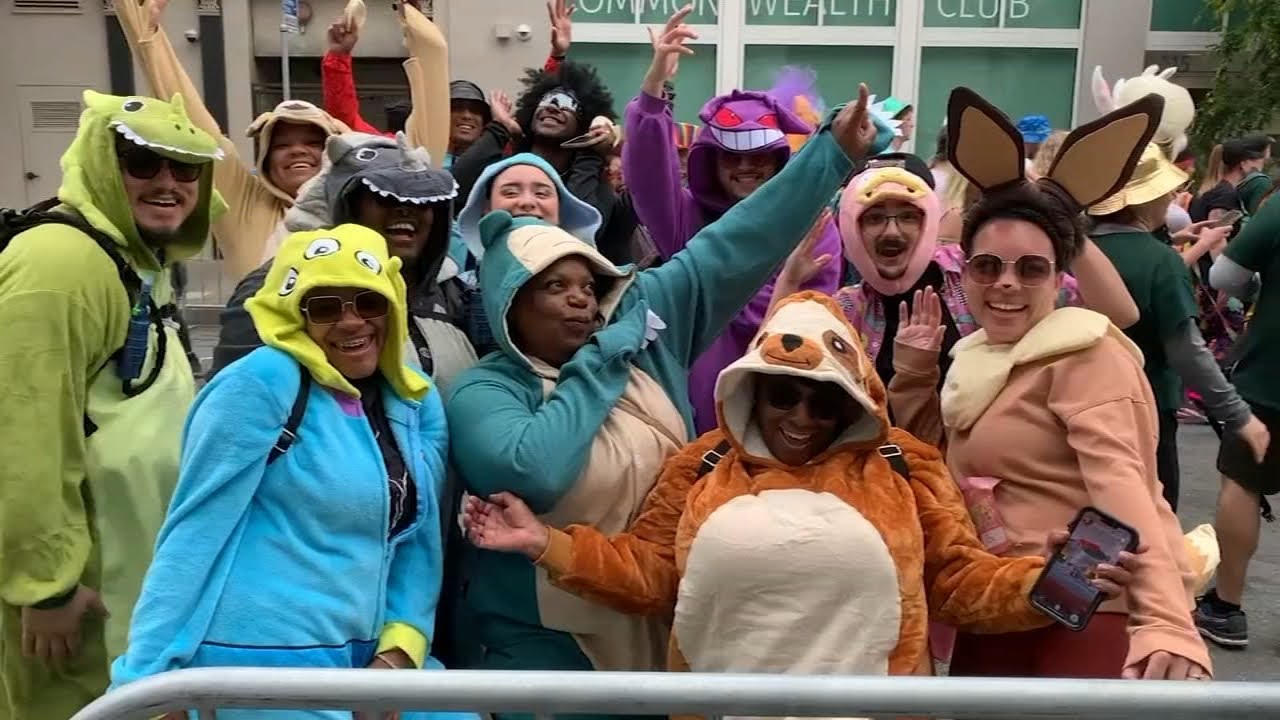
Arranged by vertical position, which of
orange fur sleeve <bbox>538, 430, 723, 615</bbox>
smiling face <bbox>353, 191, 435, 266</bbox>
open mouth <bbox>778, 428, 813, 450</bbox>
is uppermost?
smiling face <bbox>353, 191, 435, 266</bbox>

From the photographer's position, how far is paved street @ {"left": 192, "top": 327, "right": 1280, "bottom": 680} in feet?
13.6

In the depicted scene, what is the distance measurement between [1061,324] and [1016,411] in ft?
0.72

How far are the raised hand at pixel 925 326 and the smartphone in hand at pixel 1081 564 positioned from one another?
718 millimetres

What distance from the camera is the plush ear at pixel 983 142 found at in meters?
2.42

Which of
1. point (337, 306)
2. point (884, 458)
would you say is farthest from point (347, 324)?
point (884, 458)

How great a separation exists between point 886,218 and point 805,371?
3.40 feet

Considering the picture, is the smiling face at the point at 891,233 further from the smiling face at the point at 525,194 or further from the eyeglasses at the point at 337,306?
the eyeglasses at the point at 337,306

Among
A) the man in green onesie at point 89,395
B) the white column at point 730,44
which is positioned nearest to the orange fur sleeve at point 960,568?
the man in green onesie at point 89,395

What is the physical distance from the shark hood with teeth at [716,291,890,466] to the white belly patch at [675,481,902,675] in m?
0.17

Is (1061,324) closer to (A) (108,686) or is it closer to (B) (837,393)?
(B) (837,393)

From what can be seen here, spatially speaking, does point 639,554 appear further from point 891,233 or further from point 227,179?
point 227,179

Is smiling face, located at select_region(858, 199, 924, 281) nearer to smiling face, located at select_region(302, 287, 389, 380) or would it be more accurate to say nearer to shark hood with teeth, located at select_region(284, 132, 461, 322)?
shark hood with teeth, located at select_region(284, 132, 461, 322)

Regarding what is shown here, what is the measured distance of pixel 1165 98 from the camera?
3834 mm

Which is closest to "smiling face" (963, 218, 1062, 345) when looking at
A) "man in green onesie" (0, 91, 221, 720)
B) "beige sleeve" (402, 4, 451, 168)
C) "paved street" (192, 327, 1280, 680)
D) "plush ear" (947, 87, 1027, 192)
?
"plush ear" (947, 87, 1027, 192)
